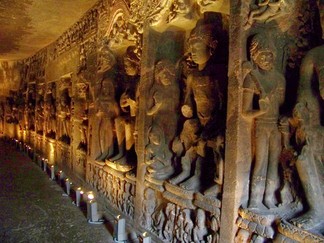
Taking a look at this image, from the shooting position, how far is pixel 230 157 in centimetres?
247

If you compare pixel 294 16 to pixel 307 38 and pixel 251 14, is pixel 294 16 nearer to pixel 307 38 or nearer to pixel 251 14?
pixel 307 38

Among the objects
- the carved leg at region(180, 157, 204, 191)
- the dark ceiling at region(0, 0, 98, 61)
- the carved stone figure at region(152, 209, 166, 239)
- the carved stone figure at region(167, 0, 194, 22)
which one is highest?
the dark ceiling at region(0, 0, 98, 61)

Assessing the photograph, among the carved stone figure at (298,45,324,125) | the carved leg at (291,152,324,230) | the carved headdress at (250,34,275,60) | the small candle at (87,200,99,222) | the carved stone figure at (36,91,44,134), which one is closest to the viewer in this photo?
the carved leg at (291,152,324,230)

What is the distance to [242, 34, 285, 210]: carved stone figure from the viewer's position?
2.36 meters

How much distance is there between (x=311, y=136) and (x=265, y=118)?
37 cm

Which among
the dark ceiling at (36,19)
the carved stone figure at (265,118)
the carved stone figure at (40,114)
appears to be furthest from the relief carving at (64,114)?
the carved stone figure at (265,118)

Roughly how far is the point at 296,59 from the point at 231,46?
57 cm

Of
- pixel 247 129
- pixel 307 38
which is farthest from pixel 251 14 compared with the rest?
pixel 247 129

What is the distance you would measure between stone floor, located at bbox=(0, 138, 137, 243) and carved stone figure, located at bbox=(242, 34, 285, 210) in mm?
2175

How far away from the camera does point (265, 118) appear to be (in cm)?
239

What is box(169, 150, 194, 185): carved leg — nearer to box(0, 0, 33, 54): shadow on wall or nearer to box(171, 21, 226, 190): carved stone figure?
box(171, 21, 226, 190): carved stone figure

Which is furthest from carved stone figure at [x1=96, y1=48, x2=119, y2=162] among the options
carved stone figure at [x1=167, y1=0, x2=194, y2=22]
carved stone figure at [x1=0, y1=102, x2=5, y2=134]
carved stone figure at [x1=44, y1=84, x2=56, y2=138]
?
carved stone figure at [x1=0, y1=102, x2=5, y2=134]

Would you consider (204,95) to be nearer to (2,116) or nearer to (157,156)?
(157,156)

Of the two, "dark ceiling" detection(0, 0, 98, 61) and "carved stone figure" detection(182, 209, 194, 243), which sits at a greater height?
"dark ceiling" detection(0, 0, 98, 61)
